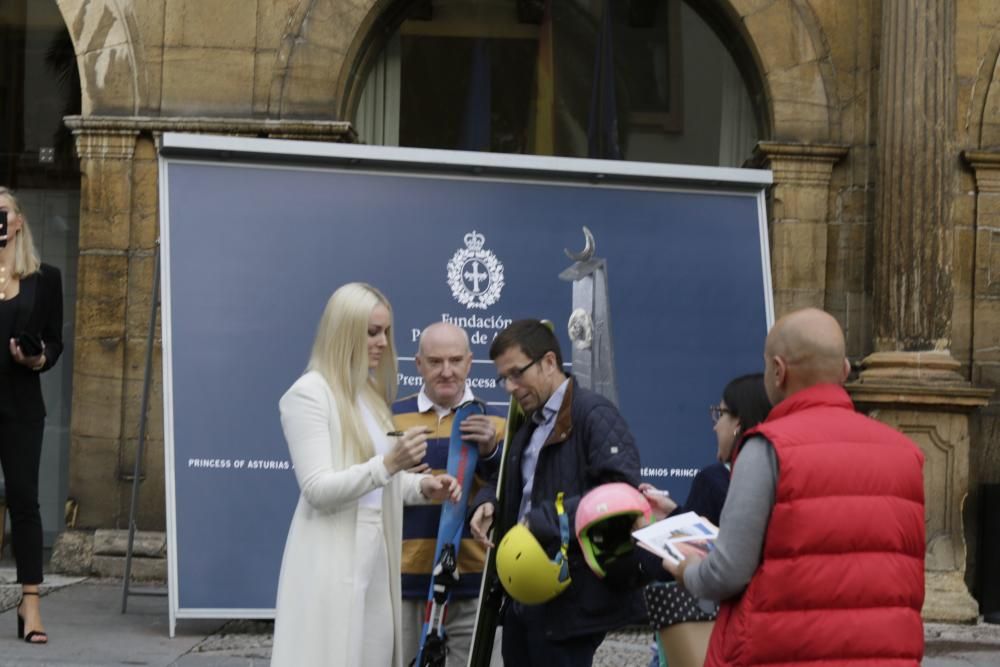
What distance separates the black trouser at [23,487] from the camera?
6.91m

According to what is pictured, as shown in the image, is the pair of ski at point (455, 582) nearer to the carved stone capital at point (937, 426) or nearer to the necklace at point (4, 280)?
the necklace at point (4, 280)

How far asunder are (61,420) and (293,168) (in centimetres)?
403

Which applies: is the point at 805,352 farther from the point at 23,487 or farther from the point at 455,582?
the point at 23,487

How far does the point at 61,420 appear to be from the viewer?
11.0 meters

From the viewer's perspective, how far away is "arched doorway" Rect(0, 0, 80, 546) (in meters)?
11.0

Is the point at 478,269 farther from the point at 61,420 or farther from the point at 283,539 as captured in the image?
the point at 61,420

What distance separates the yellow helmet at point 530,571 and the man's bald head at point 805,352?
1007 millimetres

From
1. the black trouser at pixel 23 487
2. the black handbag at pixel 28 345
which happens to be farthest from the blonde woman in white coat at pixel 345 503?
the black trouser at pixel 23 487

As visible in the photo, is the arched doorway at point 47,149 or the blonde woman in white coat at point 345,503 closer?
the blonde woman in white coat at point 345,503

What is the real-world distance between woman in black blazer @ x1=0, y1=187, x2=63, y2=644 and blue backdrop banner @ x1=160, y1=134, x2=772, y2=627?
669mm

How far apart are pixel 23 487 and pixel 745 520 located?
4.35m

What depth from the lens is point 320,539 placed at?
449 centimetres

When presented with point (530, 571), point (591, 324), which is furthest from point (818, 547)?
point (591, 324)

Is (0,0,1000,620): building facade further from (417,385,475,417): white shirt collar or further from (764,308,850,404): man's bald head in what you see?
(764,308,850,404): man's bald head
